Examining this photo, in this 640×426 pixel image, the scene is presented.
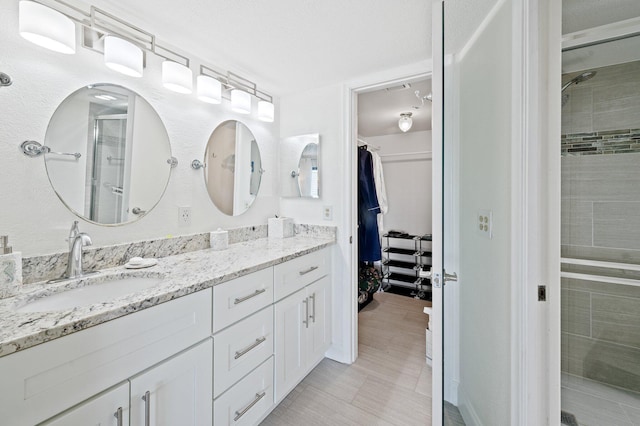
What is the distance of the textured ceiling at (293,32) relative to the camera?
45.6 inches

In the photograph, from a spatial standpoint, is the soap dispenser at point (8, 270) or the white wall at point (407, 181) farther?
the white wall at point (407, 181)

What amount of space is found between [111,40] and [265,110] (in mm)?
970

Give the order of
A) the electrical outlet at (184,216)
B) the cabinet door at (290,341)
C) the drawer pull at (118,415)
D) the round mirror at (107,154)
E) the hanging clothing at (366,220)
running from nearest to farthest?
the drawer pull at (118,415), the round mirror at (107,154), the cabinet door at (290,341), the electrical outlet at (184,216), the hanging clothing at (366,220)

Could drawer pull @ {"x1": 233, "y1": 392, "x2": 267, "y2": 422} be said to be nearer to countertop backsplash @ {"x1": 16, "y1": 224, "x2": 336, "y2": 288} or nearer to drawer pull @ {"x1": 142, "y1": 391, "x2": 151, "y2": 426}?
drawer pull @ {"x1": 142, "y1": 391, "x2": 151, "y2": 426}

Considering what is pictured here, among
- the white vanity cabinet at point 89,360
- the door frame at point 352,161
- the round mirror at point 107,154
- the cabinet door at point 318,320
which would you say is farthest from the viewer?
the door frame at point 352,161

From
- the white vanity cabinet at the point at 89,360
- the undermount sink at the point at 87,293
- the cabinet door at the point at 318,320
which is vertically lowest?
the cabinet door at the point at 318,320

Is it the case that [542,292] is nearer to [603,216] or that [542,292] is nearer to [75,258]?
[603,216]

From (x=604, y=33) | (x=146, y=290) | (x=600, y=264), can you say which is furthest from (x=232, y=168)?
(x=600, y=264)

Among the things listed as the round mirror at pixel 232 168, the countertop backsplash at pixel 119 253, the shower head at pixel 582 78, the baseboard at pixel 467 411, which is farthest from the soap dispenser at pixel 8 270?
the shower head at pixel 582 78

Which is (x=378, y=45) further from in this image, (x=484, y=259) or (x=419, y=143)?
(x=419, y=143)

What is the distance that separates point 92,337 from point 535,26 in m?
1.66

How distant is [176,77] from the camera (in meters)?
1.36

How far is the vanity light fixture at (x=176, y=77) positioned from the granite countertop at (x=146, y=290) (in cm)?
97

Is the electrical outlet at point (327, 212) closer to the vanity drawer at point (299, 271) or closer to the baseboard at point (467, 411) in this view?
the vanity drawer at point (299, 271)
